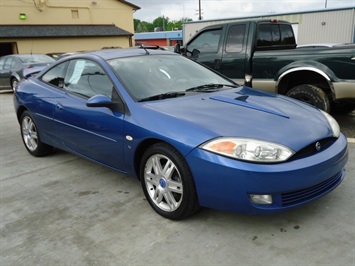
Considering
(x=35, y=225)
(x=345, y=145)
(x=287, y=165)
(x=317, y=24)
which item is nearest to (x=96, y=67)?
(x=35, y=225)

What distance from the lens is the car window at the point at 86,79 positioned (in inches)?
143

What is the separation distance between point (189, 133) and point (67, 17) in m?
26.4

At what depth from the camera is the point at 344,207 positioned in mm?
3088

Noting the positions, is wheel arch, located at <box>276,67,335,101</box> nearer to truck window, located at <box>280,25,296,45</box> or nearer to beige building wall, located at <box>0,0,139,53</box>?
truck window, located at <box>280,25,296,45</box>

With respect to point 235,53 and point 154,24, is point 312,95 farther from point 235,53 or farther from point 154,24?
point 154,24

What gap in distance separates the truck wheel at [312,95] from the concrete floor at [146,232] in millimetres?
1679

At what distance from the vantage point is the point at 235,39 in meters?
6.40

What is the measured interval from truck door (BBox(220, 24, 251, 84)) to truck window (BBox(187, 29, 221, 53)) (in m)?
0.24

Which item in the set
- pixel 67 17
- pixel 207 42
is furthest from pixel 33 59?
pixel 67 17

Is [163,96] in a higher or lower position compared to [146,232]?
higher

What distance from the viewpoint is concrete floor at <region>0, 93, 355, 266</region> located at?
8.22ft

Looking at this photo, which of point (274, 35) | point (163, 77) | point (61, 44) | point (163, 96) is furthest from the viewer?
point (61, 44)

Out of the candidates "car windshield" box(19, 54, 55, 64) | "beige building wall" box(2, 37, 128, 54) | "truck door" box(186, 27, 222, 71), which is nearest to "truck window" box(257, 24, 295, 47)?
"truck door" box(186, 27, 222, 71)

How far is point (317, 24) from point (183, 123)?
2130cm
